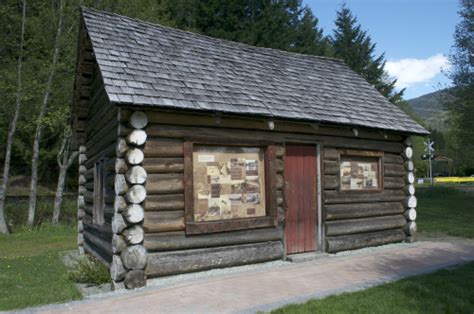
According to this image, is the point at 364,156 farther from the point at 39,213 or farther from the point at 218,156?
the point at 39,213

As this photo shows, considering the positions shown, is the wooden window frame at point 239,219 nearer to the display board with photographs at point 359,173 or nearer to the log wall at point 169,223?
Answer: the log wall at point 169,223

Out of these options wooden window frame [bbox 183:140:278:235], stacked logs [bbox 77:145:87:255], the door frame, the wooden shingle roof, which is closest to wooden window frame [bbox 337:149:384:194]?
the door frame

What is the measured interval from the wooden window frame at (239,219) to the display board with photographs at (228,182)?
10 centimetres

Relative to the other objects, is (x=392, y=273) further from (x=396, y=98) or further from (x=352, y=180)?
(x=396, y=98)

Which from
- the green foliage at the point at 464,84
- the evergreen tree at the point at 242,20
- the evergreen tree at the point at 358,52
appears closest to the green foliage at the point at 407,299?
the green foliage at the point at 464,84

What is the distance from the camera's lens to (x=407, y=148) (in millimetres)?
11633

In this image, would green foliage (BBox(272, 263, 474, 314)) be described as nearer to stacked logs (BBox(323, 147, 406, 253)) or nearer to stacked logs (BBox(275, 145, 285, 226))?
stacked logs (BBox(275, 145, 285, 226))

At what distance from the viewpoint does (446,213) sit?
60.8ft

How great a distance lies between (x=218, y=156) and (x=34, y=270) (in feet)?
14.3

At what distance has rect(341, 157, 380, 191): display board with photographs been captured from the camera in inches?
410

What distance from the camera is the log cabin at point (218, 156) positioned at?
7.48 meters

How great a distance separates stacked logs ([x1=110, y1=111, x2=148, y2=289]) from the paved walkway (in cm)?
44

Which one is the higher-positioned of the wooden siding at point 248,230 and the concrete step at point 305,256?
the wooden siding at point 248,230

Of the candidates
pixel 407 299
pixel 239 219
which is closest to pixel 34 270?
pixel 239 219
